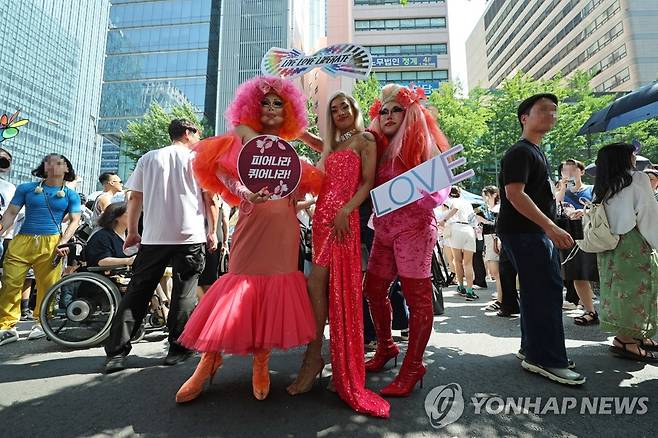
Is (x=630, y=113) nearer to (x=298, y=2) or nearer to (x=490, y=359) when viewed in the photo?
(x=490, y=359)

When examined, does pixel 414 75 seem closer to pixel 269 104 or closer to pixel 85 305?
pixel 269 104

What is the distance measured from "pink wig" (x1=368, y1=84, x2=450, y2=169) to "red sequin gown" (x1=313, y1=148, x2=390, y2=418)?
0.31 meters

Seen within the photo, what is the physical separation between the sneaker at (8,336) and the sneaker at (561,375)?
4.84 m

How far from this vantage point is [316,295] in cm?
206

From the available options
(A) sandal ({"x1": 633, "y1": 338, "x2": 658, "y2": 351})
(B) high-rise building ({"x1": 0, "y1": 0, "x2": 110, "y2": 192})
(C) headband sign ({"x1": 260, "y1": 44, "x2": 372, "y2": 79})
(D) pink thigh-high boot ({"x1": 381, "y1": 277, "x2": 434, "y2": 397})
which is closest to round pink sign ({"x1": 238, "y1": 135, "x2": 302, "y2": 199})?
(D) pink thigh-high boot ({"x1": 381, "y1": 277, "x2": 434, "y2": 397})

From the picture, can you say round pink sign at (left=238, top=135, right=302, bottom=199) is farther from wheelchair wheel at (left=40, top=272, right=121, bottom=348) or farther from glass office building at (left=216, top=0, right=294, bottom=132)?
glass office building at (left=216, top=0, right=294, bottom=132)

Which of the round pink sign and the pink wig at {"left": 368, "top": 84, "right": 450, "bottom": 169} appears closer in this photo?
the round pink sign

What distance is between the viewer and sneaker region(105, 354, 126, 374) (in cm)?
257

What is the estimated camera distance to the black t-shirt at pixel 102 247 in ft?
11.7

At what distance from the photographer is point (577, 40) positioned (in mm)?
44469

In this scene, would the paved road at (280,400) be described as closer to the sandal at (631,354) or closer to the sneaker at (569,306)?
the sandal at (631,354)

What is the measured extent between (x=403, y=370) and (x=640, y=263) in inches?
91.1

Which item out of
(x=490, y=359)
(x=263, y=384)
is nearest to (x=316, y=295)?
(x=263, y=384)

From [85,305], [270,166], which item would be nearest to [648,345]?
[270,166]
